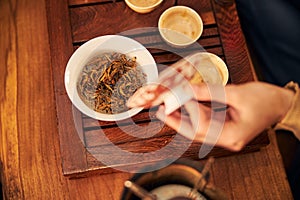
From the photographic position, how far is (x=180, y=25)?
1.65 meters

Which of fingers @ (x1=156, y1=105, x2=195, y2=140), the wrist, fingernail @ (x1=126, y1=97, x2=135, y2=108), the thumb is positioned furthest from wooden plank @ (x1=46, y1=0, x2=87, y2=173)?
the wrist

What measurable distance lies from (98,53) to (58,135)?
35cm

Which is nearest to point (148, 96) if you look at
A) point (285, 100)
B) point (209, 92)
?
point (209, 92)

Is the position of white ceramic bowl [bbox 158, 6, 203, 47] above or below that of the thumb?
above

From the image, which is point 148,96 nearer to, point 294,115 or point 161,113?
point 161,113

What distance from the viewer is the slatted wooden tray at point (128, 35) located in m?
1.48

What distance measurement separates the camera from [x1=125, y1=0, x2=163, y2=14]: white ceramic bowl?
1.61 meters

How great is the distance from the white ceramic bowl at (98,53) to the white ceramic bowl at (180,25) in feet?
0.39

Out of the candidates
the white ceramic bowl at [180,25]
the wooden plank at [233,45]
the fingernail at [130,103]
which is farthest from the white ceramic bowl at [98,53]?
the wooden plank at [233,45]

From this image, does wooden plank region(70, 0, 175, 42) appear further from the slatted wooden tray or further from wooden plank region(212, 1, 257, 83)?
wooden plank region(212, 1, 257, 83)

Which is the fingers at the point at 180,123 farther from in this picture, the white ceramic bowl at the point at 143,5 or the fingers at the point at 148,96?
the white ceramic bowl at the point at 143,5

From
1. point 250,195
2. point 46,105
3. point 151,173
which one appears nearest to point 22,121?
point 46,105

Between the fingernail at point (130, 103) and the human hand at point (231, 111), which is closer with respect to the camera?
the human hand at point (231, 111)

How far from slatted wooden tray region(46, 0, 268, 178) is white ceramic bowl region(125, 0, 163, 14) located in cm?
3
